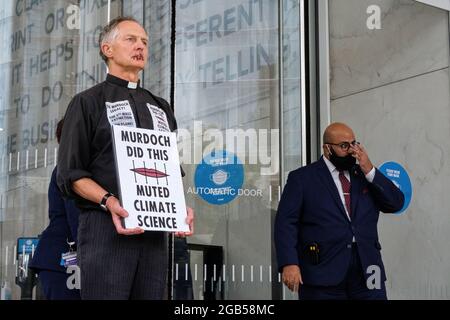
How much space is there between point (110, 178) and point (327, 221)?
1893 millimetres

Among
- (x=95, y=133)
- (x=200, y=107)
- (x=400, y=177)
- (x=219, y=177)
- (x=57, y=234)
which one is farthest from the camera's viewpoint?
(x=400, y=177)

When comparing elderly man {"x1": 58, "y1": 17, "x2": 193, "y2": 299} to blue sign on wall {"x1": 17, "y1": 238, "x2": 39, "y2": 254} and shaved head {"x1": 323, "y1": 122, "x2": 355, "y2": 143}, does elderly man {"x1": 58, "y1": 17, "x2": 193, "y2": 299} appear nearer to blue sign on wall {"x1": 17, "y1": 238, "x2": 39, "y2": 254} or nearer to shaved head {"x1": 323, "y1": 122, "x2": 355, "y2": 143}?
shaved head {"x1": 323, "y1": 122, "x2": 355, "y2": 143}

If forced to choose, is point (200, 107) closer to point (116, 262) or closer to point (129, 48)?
point (129, 48)

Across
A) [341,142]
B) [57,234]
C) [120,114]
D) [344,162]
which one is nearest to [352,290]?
[344,162]

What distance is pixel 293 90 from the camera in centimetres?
658

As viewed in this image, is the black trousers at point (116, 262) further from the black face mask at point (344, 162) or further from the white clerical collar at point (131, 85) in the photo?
the black face mask at point (344, 162)

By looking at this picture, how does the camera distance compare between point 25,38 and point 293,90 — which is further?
point 293,90

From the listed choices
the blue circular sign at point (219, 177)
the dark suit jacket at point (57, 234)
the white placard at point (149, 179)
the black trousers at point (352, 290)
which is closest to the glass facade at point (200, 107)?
the blue circular sign at point (219, 177)

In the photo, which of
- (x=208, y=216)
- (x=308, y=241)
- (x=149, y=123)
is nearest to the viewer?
(x=149, y=123)

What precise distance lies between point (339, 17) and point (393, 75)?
2.44 ft

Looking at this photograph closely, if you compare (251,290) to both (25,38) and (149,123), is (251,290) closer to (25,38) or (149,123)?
(25,38)

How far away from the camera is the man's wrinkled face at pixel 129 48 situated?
3229 millimetres

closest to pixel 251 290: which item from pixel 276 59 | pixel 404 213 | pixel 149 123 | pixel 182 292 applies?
pixel 182 292

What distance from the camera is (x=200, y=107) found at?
6129mm
